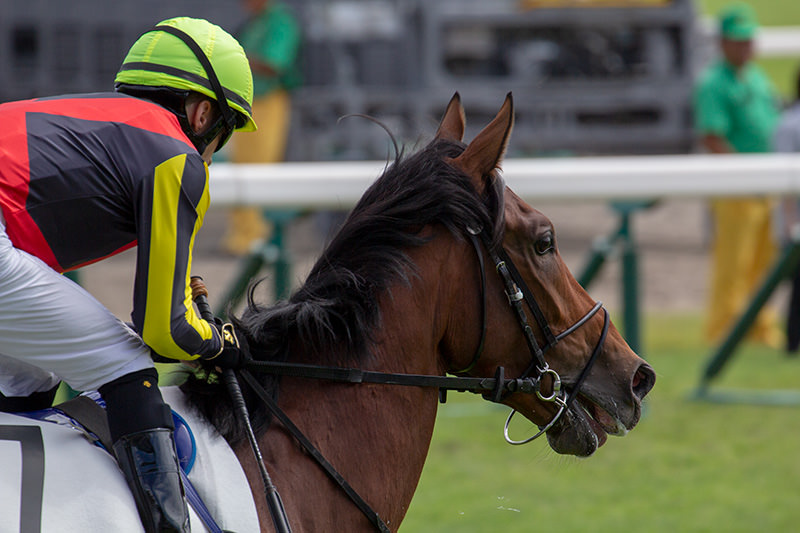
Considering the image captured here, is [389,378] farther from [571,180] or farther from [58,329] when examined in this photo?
[571,180]

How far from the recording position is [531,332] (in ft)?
8.50

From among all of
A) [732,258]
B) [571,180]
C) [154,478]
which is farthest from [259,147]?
[154,478]

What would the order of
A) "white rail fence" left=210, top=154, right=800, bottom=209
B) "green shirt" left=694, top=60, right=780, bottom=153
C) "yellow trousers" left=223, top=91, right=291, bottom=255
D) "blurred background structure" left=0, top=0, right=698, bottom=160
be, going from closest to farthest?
"white rail fence" left=210, top=154, right=800, bottom=209
"green shirt" left=694, top=60, right=780, bottom=153
"yellow trousers" left=223, top=91, right=291, bottom=255
"blurred background structure" left=0, top=0, right=698, bottom=160

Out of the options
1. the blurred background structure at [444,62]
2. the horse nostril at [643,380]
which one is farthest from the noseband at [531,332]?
the blurred background structure at [444,62]

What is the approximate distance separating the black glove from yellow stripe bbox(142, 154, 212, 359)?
0.56 ft

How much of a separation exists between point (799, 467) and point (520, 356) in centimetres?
363

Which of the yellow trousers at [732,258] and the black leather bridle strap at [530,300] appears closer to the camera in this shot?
the black leather bridle strap at [530,300]

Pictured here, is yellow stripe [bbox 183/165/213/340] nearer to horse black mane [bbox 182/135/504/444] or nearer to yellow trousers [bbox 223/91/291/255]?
horse black mane [bbox 182/135/504/444]

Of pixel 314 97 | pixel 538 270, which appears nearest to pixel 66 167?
pixel 538 270

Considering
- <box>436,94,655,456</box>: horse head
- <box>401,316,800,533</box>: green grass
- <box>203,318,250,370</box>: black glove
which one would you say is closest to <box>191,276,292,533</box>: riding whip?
<box>203,318,250,370</box>: black glove

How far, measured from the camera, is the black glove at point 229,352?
7.91 ft

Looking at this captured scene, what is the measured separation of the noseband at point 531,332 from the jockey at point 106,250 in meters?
0.62

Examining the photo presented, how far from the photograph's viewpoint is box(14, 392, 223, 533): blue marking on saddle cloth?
88.7 inches

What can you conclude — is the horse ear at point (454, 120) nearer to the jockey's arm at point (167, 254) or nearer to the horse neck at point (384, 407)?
the horse neck at point (384, 407)
